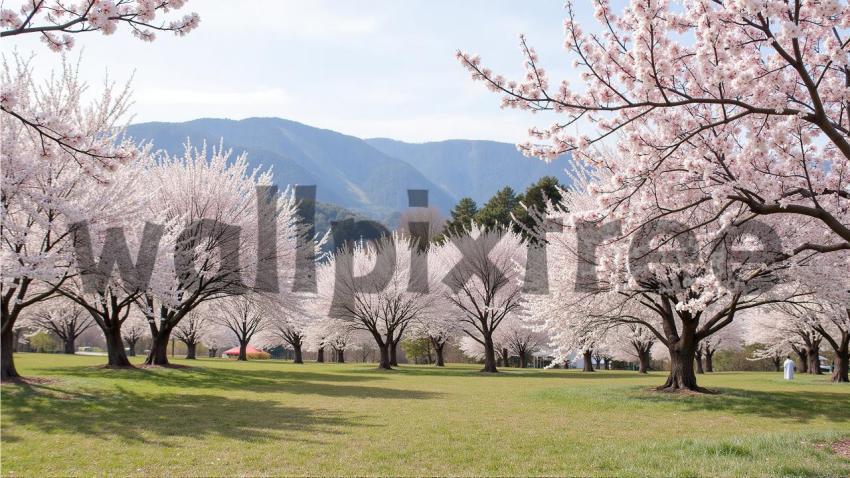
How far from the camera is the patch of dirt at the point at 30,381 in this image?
19.1 m

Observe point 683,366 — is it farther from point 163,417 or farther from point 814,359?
point 814,359

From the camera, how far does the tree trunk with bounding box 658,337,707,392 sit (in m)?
22.3

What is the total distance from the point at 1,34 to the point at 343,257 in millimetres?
41853

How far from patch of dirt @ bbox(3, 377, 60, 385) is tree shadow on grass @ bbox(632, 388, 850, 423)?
19663mm

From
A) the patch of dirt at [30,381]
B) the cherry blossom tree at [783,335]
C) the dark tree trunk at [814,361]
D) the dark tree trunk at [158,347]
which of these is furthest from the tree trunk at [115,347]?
the dark tree trunk at [814,361]

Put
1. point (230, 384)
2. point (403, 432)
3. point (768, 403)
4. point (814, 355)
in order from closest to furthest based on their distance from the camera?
point (403, 432)
point (768, 403)
point (230, 384)
point (814, 355)

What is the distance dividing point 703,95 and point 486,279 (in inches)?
1393

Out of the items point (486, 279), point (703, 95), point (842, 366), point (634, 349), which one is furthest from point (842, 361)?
point (703, 95)

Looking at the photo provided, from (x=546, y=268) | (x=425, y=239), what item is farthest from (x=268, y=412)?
(x=425, y=239)

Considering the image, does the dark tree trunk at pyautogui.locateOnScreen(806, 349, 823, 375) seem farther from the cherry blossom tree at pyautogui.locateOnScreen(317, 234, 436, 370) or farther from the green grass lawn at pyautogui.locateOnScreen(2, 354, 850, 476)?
the cherry blossom tree at pyautogui.locateOnScreen(317, 234, 436, 370)

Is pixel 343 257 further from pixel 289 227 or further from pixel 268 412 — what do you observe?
pixel 268 412

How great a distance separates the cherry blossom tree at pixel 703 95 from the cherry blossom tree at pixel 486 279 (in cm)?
3301

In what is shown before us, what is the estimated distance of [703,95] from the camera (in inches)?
396

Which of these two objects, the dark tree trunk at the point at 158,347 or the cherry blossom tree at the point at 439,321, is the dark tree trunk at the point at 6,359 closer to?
the dark tree trunk at the point at 158,347
